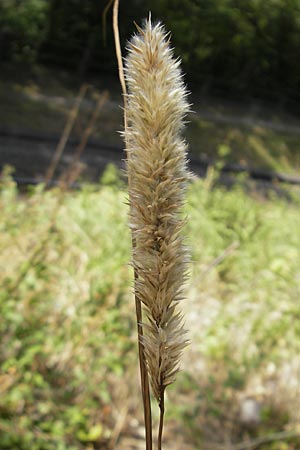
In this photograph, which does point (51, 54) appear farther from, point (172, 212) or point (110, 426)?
point (172, 212)

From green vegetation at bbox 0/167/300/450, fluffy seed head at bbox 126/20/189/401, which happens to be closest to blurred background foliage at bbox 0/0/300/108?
green vegetation at bbox 0/167/300/450

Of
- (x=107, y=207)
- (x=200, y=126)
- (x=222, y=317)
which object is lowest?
(x=222, y=317)

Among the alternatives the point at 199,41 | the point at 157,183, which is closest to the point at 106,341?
the point at 157,183

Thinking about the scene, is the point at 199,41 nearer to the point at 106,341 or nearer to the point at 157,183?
the point at 106,341

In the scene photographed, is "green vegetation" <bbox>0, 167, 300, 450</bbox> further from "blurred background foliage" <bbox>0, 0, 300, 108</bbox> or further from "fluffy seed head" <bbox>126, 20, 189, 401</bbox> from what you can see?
"blurred background foliage" <bbox>0, 0, 300, 108</bbox>

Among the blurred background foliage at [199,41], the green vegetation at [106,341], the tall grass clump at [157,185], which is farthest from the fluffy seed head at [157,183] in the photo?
the blurred background foliage at [199,41]

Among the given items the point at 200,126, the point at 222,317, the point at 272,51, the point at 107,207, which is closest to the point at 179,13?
the point at 107,207
